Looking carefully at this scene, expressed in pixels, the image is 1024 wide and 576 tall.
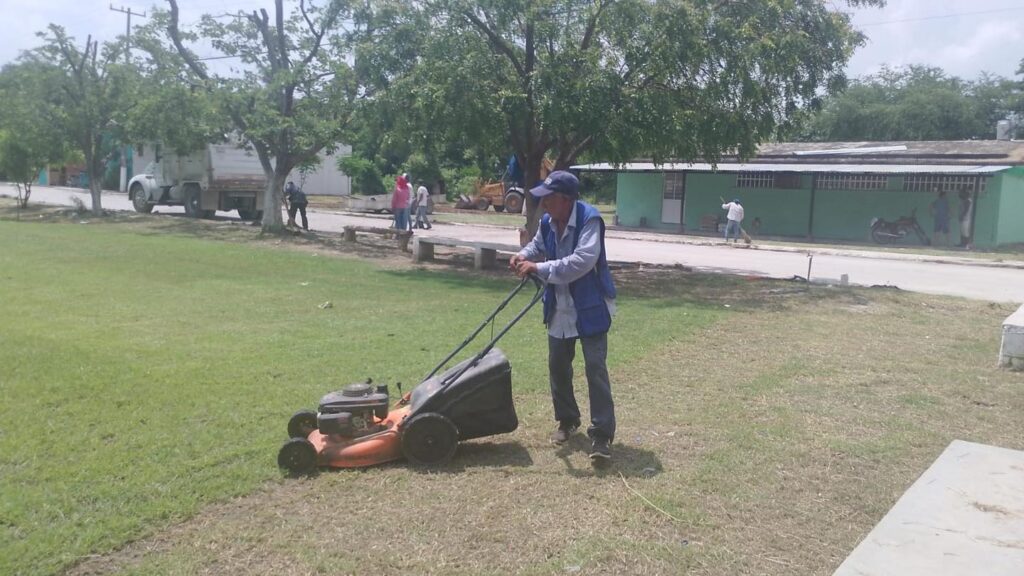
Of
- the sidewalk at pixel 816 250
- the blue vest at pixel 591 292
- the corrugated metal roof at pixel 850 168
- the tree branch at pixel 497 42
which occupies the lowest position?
the sidewalk at pixel 816 250

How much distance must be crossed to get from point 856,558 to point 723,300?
30.3 ft

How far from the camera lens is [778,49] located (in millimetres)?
13859

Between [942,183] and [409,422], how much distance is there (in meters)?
26.6

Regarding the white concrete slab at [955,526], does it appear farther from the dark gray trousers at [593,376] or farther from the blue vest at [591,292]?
the blue vest at [591,292]

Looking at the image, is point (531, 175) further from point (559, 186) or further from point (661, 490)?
point (661, 490)

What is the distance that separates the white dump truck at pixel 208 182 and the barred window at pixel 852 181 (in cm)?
1882

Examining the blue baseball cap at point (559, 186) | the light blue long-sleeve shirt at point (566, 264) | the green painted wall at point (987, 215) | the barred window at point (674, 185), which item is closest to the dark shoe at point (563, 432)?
the light blue long-sleeve shirt at point (566, 264)

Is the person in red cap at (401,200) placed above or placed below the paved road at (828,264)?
above

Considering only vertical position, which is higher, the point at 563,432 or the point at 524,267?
the point at 524,267

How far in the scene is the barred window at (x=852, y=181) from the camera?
28.6 meters

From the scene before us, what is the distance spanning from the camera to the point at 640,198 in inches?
1382

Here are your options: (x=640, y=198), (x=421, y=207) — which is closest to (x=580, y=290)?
(x=421, y=207)

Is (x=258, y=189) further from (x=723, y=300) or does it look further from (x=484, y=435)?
(x=484, y=435)

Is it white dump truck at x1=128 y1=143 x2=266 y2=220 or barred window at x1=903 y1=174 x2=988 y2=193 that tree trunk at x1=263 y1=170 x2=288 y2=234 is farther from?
barred window at x1=903 y1=174 x2=988 y2=193
